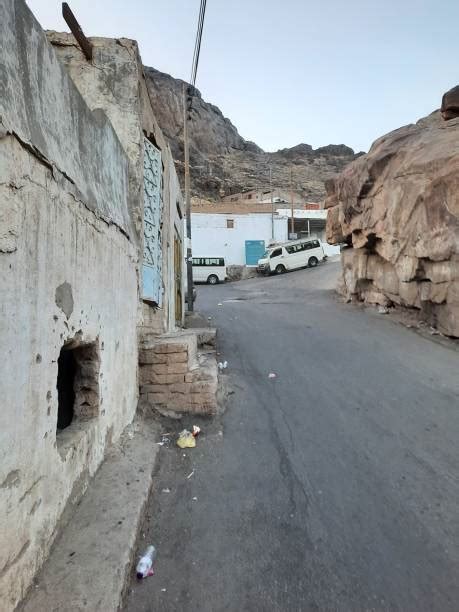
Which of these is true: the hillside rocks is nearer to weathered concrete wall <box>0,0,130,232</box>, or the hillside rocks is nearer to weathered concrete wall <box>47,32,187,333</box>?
weathered concrete wall <box>47,32,187,333</box>

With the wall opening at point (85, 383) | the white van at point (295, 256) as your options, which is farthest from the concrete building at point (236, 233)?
the wall opening at point (85, 383)

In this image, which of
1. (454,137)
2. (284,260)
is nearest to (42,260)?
(454,137)

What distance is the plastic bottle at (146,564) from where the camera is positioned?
2.18 metres

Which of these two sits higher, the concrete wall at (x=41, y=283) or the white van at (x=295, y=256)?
the white van at (x=295, y=256)

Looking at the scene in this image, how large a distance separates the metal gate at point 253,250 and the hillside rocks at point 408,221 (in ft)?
58.8

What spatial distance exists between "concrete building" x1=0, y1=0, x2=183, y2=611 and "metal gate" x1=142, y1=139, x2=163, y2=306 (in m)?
0.59

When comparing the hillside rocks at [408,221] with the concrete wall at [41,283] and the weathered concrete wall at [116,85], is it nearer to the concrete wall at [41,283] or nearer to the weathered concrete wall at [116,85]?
the weathered concrete wall at [116,85]

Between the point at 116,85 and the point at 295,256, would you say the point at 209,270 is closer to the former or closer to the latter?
the point at 295,256

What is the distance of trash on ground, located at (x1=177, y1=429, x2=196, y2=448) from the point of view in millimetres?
3719

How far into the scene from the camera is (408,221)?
884cm

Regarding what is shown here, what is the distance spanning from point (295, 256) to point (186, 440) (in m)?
22.5

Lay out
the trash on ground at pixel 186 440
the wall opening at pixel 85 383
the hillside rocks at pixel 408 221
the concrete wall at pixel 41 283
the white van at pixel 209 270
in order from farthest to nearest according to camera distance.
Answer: the white van at pixel 209 270
the hillside rocks at pixel 408 221
the trash on ground at pixel 186 440
the wall opening at pixel 85 383
the concrete wall at pixel 41 283

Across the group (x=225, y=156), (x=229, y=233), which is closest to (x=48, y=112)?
(x=229, y=233)

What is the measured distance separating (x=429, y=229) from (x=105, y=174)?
7288 mm
